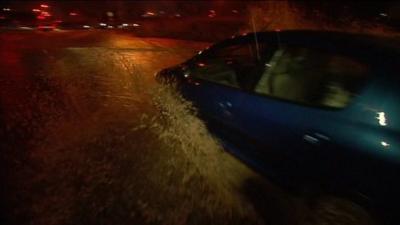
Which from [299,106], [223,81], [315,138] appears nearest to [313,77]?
[299,106]

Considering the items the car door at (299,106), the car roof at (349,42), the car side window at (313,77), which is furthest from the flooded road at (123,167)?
the car roof at (349,42)

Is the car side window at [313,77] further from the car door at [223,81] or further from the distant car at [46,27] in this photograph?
the distant car at [46,27]

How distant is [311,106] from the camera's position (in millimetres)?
3592

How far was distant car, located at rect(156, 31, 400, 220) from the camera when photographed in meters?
3.15

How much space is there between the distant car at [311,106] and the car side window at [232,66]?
0.01 meters

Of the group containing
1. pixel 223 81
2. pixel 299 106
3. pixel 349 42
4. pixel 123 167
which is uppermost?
pixel 349 42

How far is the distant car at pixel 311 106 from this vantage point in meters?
3.15

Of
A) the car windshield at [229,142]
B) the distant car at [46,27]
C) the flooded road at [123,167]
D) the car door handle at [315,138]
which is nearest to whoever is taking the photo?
the car windshield at [229,142]

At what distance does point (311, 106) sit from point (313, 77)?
1.20ft

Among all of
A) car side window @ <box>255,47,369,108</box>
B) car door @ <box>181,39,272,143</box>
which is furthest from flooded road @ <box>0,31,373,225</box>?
car side window @ <box>255,47,369,108</box>

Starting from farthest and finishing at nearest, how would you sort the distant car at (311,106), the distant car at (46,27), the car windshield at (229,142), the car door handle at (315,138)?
the distant car at (46,27)
the car door handle at (315,138)
the car windshield at (229,142)
the distant car at (311,106)

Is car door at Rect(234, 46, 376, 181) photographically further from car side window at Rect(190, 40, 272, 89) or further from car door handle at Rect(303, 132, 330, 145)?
car side window at Rect(190, 40, 272, 89)

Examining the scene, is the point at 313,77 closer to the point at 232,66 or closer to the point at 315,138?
the point at 315,138

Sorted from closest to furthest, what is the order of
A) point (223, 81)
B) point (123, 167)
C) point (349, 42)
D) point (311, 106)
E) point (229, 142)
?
point (311, 106), point (349, 42), point (229, 142), point (223, 81), point (123, 167)
